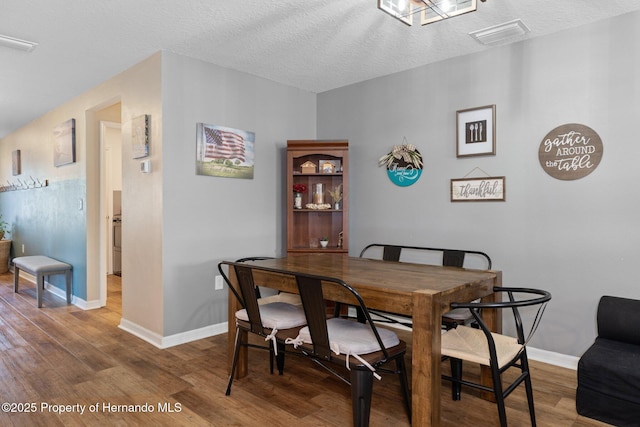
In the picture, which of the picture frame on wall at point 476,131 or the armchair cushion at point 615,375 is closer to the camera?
the armchair cushion at point 615,375

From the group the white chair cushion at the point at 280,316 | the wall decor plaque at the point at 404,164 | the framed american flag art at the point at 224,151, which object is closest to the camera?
the white chair cushion at the point at 280,316

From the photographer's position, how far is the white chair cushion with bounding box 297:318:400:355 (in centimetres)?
185

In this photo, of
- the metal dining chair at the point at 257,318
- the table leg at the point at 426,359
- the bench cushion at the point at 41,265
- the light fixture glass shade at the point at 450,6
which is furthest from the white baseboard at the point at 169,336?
the light fixture glass shade at the point at 450,6

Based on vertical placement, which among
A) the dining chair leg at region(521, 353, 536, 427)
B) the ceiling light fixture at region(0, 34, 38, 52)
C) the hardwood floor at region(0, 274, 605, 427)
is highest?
the ceiling light fixture at region(0, 34, 38, 52)

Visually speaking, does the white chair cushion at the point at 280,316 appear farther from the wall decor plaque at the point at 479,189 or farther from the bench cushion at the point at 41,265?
the bench cushion at the point at 41,265

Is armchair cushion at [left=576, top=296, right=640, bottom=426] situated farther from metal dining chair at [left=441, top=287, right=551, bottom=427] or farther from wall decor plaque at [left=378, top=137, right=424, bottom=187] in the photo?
wall decor plaque at [left=378, top=137, right=424, bottom=187]

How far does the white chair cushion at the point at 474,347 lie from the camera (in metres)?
1.80

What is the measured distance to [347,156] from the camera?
390 cm

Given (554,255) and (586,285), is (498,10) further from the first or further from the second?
(586,285)

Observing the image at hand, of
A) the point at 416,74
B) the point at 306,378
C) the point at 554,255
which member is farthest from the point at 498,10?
the point at 306,378

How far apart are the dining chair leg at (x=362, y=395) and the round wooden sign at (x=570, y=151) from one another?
2.07m

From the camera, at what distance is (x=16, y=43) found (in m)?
3.00

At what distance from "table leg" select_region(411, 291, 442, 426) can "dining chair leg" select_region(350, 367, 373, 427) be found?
0.20 meters

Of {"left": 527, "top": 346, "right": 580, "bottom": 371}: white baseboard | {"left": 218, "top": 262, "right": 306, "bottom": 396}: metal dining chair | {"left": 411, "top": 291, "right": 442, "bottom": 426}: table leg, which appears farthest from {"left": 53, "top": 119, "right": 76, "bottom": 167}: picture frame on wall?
{"left": 527, "top": 346, "right": 580, "bottom": 371}: white baseboard
